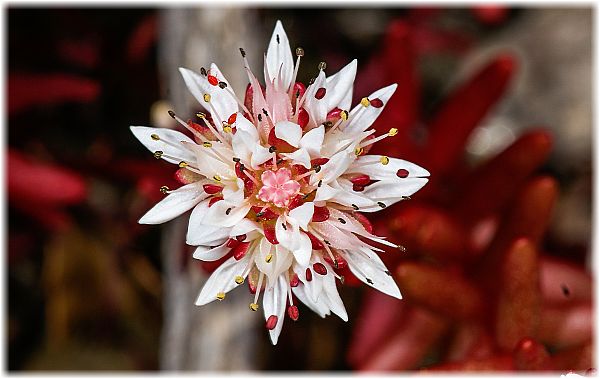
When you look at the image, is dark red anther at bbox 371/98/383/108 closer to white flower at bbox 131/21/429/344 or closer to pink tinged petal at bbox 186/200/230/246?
white flower at bbox 131/21/429/344

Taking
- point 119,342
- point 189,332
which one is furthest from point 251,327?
point 119,342

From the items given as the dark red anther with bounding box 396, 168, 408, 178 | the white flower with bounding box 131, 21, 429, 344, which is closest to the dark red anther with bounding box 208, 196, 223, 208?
the white flower with bounding box 131, 21, 429, 344

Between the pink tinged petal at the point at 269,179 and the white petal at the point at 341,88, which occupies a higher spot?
the white petal at the point at 341,88

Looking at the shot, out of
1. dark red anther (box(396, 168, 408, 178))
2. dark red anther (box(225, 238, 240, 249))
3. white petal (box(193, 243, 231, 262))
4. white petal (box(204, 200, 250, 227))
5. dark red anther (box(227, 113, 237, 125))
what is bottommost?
white petal (box(193, 243, 231, 262))

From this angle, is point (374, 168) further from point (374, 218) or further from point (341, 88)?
point (374, 218)

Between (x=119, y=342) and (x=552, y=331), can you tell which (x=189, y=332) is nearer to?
(x=119, y=342)

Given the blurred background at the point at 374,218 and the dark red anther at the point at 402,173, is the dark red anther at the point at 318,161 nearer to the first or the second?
the dark red anther at the point at 402,173

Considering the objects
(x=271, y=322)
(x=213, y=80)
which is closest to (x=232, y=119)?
(x=213, y=80)

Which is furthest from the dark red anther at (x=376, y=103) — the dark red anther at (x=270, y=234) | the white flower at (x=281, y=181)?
the dark red anther at (x=270, y=234)
